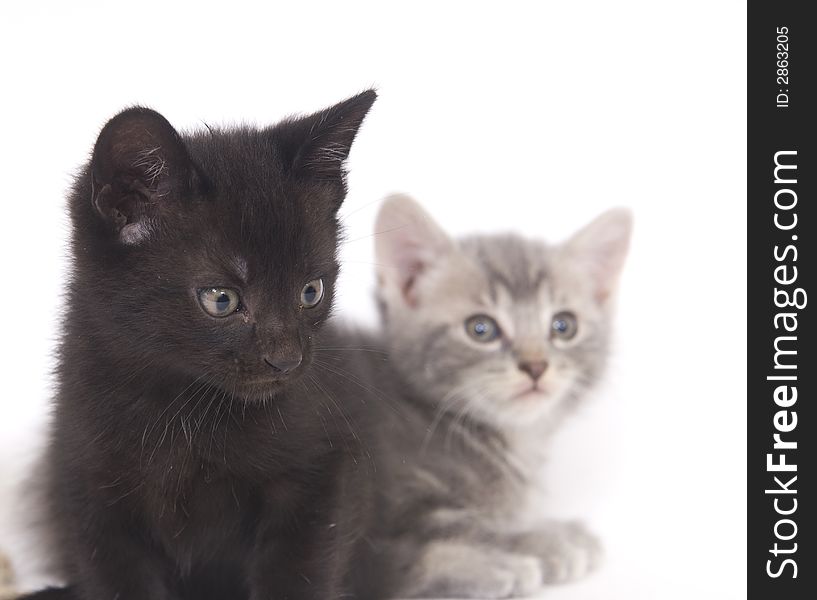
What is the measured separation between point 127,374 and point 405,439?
2.84ft

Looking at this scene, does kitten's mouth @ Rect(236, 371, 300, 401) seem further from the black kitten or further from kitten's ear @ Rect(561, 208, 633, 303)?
kitten's ear @ Rect(561, 208, 633, 303)

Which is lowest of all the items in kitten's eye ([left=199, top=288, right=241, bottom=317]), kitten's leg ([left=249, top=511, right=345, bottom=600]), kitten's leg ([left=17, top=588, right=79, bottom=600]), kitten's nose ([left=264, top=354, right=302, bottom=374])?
kitten's leg ([left=17, top=588, right=79, bottom=600])

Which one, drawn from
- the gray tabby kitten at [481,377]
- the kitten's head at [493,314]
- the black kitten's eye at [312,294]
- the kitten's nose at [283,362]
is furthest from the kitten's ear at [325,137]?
the kitten's head at [493,314]

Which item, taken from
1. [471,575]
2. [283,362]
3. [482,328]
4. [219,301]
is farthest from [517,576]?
[219,301]

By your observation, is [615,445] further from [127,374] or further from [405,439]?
[127,374]

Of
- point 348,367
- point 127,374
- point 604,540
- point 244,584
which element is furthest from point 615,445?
point 127,374

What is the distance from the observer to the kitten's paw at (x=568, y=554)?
2168mm

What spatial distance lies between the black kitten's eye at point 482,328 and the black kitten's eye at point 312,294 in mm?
836

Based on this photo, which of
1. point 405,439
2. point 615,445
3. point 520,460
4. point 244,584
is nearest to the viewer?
point 244,584

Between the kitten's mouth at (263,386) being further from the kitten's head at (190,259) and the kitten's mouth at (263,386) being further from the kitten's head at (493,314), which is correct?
the kitten's head at (493,314)

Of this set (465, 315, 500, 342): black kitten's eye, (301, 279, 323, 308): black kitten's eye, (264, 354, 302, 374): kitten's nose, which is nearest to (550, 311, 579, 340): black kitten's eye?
(465, 315, 500, 342): black kitten's eye

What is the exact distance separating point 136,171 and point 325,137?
0.32 metres

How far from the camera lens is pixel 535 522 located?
2.40m

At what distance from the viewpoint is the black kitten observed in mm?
1425
